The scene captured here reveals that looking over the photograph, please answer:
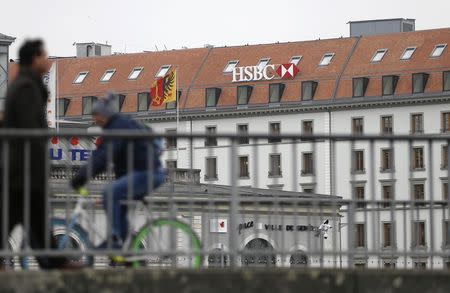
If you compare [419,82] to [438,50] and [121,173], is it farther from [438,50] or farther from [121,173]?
[121,173]

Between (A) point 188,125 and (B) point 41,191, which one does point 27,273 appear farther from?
(A) point 188,125

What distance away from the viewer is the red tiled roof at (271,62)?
120875 mm

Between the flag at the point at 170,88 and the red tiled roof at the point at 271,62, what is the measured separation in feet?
24.4

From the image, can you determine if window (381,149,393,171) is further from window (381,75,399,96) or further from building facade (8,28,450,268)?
window (381,75,399,96)

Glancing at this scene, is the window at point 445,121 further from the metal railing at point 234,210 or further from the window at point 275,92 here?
the metal railing at point 234,210

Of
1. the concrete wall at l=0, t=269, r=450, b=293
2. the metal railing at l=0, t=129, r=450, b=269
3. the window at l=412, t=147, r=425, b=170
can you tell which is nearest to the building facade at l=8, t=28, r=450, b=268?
the window at l=412, t=147, r=425, b=170

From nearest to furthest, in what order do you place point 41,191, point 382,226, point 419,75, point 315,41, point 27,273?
point 27,273 → point 41,191 → point 382,226 → point 419,75 → point 315,41

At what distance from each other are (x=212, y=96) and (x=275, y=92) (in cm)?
426

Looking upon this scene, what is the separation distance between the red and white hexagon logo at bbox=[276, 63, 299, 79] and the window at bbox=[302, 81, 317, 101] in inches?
80.6

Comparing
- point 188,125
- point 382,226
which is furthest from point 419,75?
point 382,226

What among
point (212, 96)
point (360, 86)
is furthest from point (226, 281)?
point (212, 96)

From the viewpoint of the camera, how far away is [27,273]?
1145 centimetres

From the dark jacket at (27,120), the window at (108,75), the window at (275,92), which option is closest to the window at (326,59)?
the window at (275,92)

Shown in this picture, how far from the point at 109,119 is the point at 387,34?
366ft
